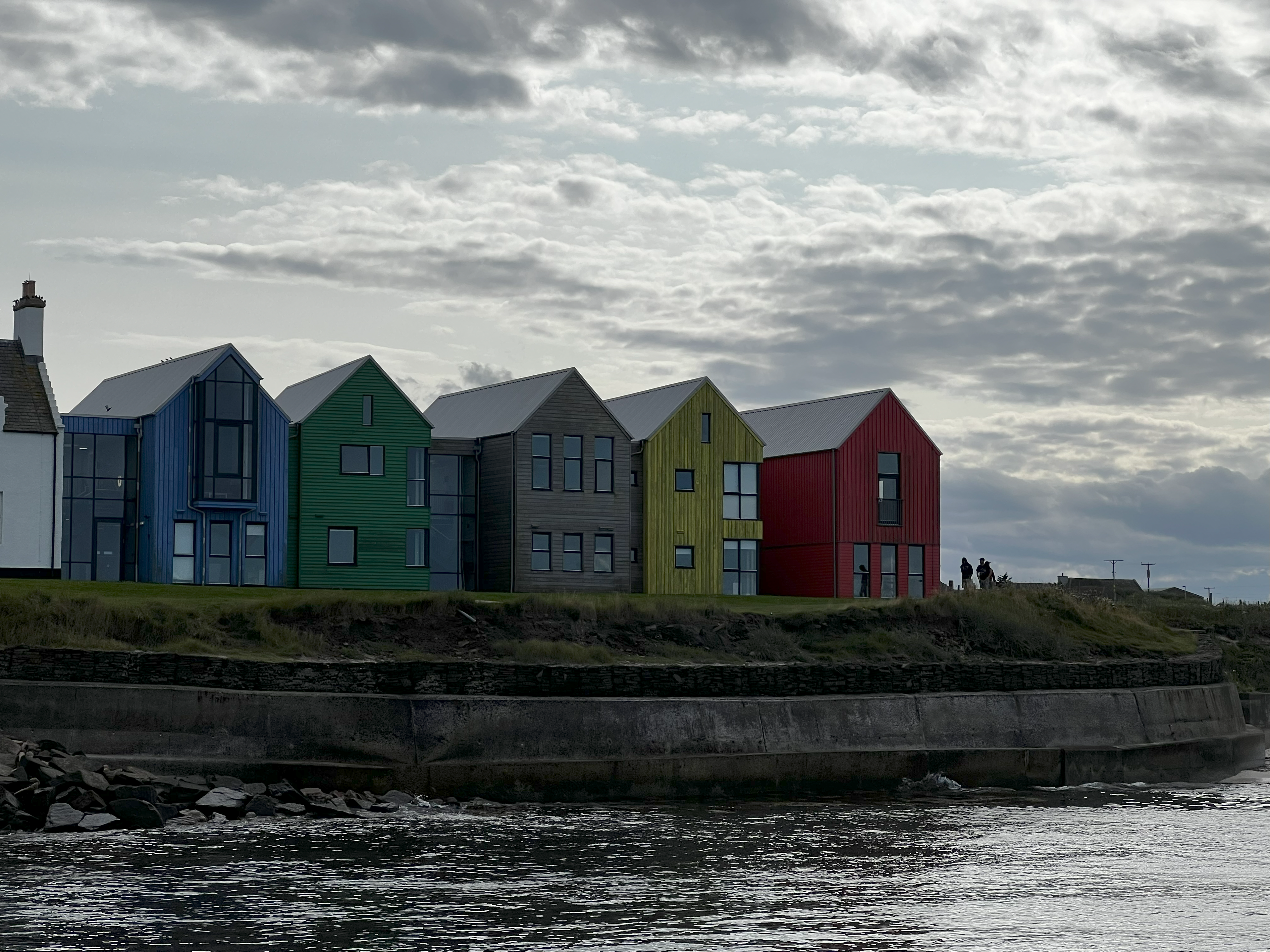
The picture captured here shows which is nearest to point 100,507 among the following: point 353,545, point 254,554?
point 254,554

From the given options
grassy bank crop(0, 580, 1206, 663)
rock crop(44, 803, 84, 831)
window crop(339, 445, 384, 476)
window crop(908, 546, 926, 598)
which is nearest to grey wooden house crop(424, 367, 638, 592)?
window crop(339, 445, 384, 476)

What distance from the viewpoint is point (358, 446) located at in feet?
168

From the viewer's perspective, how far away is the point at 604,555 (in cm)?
5400

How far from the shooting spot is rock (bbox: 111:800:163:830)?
22109 millimetres

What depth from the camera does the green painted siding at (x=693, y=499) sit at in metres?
55.2

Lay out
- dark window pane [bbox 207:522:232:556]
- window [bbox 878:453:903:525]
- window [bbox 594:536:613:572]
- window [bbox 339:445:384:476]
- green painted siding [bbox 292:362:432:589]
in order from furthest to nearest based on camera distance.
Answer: window [bbox 878:453:903:525]
window [bbox 594:536:613:572]
window [bbox 339:445:384:476]
green painted siding [bbox 292:362:432:589]
dark window pane [bbox 207:522:232:556]

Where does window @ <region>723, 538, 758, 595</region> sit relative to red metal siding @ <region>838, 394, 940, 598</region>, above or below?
below

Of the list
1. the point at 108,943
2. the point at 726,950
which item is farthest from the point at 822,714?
the point at 108,943

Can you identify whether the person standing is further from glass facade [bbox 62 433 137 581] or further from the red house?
glass facade [bbox 62 433 137 581]

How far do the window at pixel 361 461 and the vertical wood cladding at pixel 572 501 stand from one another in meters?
4.43

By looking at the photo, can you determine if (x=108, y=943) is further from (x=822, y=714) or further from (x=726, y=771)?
(x=822, y=714)

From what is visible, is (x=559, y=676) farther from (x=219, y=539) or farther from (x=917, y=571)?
(x=917, y=571)

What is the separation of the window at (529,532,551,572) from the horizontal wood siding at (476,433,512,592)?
32.6 inches

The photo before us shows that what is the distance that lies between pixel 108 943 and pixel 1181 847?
1465 centimetres
